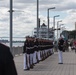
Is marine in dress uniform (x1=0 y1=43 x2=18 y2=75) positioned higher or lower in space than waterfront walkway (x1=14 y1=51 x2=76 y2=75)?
higher

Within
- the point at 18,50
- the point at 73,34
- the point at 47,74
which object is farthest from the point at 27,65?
the point at 73,34

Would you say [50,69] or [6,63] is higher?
[6,63]

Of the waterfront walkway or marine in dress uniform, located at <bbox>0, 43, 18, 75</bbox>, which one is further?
the waterfront walkway

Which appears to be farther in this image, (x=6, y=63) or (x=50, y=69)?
(x=50, y=69)

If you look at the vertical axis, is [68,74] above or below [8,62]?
below

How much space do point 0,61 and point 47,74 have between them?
42.9 ft

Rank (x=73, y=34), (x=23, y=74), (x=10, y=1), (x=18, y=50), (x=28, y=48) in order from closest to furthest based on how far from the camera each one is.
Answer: (x=23, y=74), (x=28, y=48), (x=10, y=1), (x=18, y=50), (x=73, y=34)

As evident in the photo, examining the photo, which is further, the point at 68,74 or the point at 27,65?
the point at 27,65

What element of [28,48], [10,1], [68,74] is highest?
[10,1]

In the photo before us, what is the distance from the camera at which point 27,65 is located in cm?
1833

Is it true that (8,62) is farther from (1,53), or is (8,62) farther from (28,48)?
(28,48)

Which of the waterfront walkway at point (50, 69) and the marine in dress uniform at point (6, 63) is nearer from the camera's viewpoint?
the marine in dress uniform at point (6, 63)

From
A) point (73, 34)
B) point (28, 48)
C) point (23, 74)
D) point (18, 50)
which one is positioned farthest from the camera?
point (73, 34)

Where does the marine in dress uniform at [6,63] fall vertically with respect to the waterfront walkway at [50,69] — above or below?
above
